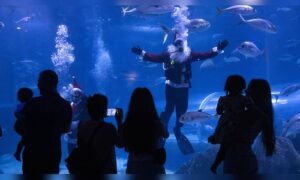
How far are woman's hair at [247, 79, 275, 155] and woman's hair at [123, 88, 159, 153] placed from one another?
1065mm

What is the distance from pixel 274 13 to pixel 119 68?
1452cm

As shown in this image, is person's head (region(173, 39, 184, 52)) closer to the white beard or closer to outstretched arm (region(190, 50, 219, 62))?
the white beard

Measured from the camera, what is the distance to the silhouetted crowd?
134 inches

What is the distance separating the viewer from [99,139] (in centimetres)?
342

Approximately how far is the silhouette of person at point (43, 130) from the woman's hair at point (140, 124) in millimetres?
806

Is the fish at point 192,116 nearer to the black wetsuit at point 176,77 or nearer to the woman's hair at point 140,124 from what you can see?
the black wetsuit at point 176,77

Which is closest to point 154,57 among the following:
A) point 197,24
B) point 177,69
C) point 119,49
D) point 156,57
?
point 156,57

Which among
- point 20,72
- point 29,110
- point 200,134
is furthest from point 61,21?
point 29,110

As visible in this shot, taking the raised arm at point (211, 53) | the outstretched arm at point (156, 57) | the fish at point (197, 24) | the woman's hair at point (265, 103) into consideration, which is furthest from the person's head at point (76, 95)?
the fish at point (197, 24)

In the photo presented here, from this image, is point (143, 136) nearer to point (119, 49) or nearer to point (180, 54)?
point (180, 54)

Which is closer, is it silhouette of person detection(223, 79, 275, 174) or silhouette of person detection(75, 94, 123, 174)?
silhouette of person detection(75, 94, 123, 174)

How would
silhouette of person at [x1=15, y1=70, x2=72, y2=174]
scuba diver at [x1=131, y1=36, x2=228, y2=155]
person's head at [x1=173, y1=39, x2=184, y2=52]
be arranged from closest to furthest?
silhouette of person at [x1=15, y1=70, x2=72, y2=174] → person's head at [x1=173, y1=39, x2=184, y2=52] → scuba diver at [x1=131, y1=36, x2=228, y2=155]

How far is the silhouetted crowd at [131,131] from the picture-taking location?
3404mm

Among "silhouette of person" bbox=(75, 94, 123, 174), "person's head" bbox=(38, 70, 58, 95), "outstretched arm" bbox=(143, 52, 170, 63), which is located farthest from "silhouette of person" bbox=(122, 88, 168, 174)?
"outstretched arm" bbox=(143, 52, 170, 63)
